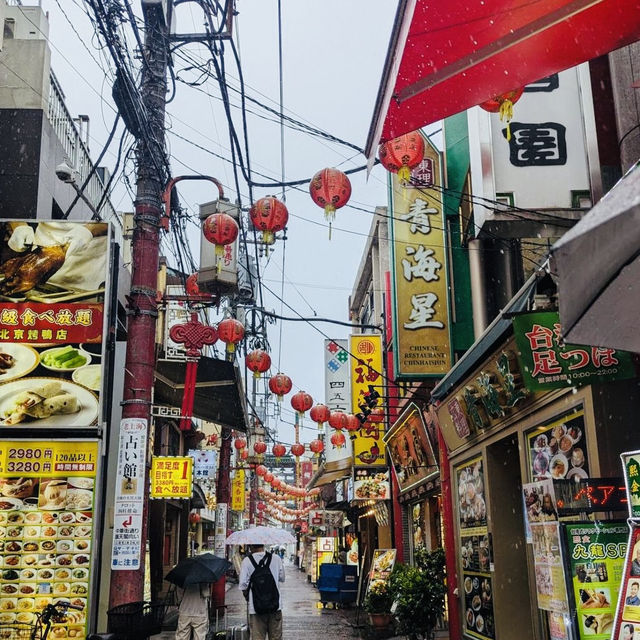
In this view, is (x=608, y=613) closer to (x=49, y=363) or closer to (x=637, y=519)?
(x=637, y=519)

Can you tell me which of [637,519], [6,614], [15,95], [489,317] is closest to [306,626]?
[6,614]

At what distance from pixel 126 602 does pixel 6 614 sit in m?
3.42

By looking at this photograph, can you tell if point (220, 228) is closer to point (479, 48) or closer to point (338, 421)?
point (479, 48)

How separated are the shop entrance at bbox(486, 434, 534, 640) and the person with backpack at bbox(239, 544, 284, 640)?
3.78 meters

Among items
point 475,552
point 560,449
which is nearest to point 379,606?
point 475,552

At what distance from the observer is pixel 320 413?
82.1ft

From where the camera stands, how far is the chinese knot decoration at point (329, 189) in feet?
36.0

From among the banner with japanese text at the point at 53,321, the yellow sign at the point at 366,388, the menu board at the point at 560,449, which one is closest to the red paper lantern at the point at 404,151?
the menu board at the point at 560,449

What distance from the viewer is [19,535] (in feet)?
41.8

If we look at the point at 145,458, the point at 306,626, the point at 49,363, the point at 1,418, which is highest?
the point at 49,363

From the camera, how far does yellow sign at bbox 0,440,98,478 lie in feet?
42.3

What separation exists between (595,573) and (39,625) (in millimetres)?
8899

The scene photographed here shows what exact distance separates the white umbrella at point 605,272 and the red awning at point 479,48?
1.77 metres

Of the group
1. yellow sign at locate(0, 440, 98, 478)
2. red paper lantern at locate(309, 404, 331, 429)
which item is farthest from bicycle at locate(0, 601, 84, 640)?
red paper lantern at locate(309, 404, 331, 429)
